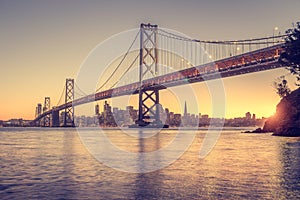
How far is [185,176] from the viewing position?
38.9 feet

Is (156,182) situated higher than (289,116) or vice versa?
(289,116)

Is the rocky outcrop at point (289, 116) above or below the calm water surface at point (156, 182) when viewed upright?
above

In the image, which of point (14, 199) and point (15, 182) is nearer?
point (14, 199)

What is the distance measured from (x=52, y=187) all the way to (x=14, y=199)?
5.07 ft

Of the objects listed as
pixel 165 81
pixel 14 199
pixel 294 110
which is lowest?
pixel 14 199

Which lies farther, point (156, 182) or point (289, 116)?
point (289, 116)

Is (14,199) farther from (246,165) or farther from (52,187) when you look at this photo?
(246,165)

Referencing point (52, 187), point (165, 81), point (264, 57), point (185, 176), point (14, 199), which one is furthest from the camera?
point (165, 81)

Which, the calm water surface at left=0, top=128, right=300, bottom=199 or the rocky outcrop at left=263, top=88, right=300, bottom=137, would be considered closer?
the calm water surface at left=0, top=128, right=300, bottom=199

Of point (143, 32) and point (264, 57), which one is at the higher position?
point (143, 32)

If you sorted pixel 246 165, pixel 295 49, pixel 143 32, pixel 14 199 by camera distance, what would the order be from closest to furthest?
pixel 14 199
pixel 246 165
pixel 295 49
pixel 143 32

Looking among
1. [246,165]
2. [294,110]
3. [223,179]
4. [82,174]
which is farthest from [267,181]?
[294,110]

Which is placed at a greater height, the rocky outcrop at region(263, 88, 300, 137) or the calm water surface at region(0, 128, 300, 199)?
the rocky outcrop at region(263, 88, 300, 137)

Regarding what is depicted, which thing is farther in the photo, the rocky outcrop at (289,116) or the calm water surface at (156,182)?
the rocky outcrop at (289,116)
